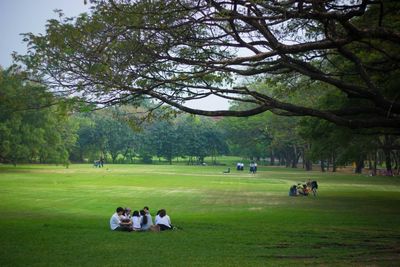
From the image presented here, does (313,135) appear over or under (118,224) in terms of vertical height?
over

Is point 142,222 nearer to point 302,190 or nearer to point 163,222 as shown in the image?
point 163,222

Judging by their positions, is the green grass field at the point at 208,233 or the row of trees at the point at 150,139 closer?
the green grass field at the point at 208,233

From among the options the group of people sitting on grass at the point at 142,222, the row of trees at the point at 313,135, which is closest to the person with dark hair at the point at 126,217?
the group of people sitting on grass at the point at 142,222

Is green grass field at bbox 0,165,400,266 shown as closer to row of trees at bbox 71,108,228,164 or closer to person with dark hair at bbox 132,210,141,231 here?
person with dark hair at bbox 132,210,141,231

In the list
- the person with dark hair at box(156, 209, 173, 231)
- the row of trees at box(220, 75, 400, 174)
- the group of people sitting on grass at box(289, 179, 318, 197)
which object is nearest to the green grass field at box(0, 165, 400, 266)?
the person with dark hair at box(156, 209, 173, 231)

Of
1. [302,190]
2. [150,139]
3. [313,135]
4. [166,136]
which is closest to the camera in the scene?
[313,135]

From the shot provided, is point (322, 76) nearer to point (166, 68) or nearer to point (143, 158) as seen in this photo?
point (166, 68)

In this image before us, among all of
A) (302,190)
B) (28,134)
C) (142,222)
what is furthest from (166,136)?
(142,222)

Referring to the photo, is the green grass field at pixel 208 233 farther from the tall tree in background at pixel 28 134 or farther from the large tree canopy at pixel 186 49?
the tall tree in background at pixel 28 134

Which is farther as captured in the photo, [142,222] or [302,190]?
[302,190]

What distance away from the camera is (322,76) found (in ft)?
46.7

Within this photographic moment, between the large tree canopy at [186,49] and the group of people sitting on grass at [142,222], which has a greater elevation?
the large tree canopy at [186,49]

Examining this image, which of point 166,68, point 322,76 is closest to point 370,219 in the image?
point 322,76

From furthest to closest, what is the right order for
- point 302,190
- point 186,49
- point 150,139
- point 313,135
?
point 150,139 < point 302,190 < point 313,135 < point 186,49
